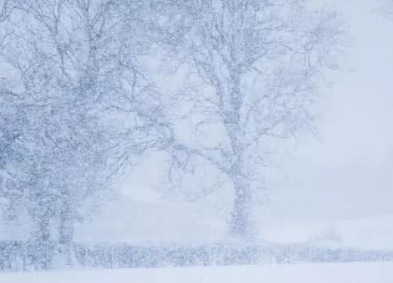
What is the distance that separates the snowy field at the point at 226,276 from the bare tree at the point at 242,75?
695 centimetres

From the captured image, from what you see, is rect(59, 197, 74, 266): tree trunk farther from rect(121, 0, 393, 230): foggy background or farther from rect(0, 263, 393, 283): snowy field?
rect(121, 0, 393, 230): foggy background

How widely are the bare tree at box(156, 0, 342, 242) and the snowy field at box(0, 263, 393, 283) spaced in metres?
6.95

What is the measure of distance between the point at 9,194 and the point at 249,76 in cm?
1051

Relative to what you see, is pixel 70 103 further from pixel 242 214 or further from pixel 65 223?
pixel 242 214

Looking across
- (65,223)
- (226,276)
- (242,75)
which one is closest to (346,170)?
(242,75)

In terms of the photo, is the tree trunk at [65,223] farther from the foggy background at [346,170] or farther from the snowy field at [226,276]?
the foggy background at [346,170]

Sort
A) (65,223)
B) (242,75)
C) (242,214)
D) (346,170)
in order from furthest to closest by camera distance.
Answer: (346,170) → (242,75) → (242,214) → (65,223)

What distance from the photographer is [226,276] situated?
12.4 meters

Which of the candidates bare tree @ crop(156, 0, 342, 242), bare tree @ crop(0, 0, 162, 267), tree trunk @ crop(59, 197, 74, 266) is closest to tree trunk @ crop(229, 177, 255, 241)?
bare tree @ crop(156, 0, 342, 242)

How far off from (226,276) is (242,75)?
11718 mm

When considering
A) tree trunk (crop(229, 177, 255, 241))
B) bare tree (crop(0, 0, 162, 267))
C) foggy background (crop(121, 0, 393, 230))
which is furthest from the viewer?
foggy background (crop(121, 0, 393, 230))

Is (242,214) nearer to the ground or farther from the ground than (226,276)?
farther from the ground

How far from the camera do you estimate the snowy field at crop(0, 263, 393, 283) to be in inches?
459

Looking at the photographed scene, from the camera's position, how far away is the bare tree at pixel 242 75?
68.7ft
